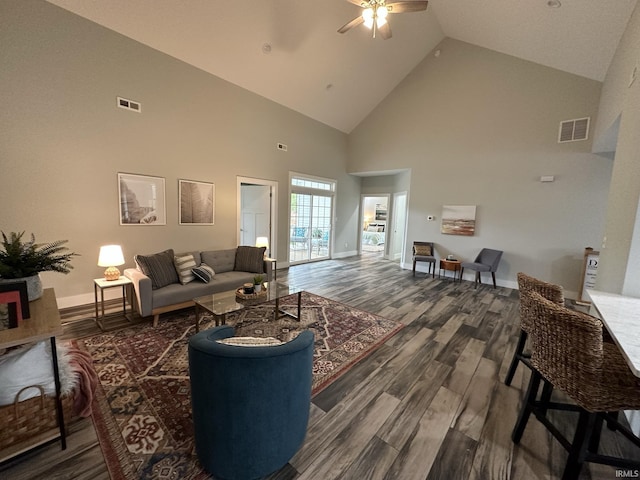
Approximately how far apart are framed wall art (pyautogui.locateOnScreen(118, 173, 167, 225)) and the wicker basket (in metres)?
3.09

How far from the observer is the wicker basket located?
1.39 metres

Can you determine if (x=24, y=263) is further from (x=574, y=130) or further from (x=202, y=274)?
(x=574, y=130)

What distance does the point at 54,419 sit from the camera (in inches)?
61.6

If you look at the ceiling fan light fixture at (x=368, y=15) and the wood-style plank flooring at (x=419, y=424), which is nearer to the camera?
the wood-style plank flooring at (x=419, y=424)

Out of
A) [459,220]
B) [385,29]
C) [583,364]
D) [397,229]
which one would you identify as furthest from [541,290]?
[397,229]

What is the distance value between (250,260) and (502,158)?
5479 mm

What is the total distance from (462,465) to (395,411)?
1.63ft

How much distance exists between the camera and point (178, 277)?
3.71 meters

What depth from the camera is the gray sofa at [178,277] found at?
3117mm

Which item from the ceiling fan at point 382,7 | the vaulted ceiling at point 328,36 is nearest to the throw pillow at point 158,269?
the vaulted ceiling at point 328,36

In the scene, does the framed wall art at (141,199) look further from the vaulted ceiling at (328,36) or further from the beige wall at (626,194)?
the beige wall at (626,194)

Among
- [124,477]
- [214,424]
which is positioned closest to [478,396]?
[214,424]

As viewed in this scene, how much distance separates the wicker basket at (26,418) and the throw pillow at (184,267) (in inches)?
82.8

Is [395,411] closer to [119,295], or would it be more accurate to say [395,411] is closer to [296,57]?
[119,295]
